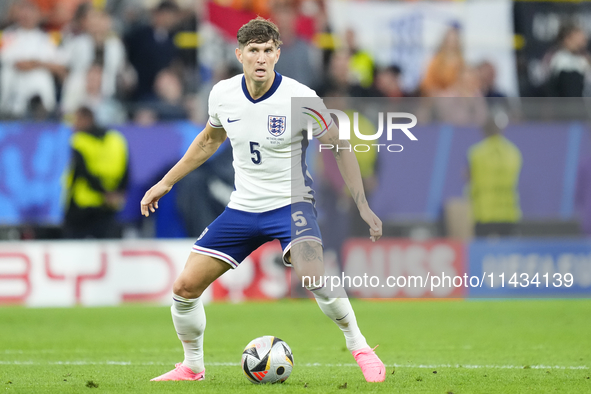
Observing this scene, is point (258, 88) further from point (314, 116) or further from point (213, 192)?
point (213, 192)

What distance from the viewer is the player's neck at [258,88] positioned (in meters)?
5.90

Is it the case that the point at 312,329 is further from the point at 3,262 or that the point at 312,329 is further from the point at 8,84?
the point at 8,84

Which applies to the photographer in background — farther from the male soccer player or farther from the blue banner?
the male soccer player

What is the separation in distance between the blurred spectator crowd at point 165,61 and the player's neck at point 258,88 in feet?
24.9

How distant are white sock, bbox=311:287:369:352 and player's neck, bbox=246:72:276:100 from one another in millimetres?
1342

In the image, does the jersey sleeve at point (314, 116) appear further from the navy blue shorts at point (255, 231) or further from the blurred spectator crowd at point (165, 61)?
the blurred spectator crowd at point (165, 61)

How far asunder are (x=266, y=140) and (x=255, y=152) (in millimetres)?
115

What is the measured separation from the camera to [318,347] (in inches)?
337

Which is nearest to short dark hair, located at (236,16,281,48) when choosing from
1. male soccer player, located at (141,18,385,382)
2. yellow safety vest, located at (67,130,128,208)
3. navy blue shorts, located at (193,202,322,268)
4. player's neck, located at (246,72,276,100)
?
male soccer player, located at (141,18,385,382)

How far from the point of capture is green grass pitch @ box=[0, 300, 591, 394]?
5.95 metres

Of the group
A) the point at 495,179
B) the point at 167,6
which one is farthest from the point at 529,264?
the point at 167,6

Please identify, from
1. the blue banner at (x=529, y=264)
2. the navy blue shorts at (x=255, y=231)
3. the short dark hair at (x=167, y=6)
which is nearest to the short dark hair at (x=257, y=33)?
the navy blue shorts at (x=255, y=231)

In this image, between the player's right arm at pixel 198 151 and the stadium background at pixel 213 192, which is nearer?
the player's right arm at pixel 198 151

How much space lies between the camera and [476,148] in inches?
526
